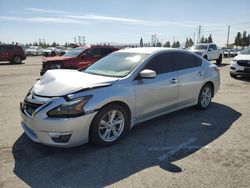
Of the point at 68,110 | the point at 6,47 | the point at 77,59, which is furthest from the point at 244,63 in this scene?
the point at 6,47

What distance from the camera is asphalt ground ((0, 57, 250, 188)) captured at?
3529 mm

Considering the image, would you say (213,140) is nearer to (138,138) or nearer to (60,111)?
(138,138)

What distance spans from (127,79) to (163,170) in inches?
68.8

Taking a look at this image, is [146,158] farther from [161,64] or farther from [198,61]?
[198,61]

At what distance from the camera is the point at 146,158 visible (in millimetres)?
4176

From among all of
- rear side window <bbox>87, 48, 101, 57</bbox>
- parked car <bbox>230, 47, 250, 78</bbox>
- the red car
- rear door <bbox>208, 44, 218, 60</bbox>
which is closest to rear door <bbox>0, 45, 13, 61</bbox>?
the red car

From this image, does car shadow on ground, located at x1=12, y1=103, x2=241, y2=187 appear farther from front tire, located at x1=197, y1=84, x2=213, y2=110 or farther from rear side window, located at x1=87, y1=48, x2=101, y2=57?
rear side window, located at x1=87, y1=48, x2=101, y2=57

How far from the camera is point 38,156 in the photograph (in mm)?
4215

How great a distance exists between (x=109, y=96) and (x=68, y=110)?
727 millimetres

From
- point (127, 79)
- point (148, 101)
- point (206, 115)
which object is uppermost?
point (127, 79)

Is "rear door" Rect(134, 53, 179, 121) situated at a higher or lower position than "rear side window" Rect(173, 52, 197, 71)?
lower

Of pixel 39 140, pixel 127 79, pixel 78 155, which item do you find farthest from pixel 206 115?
pixel 39 140

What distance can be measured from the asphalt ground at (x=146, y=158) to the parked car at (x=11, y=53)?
60.8 ft

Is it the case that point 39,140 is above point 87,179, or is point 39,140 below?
above
